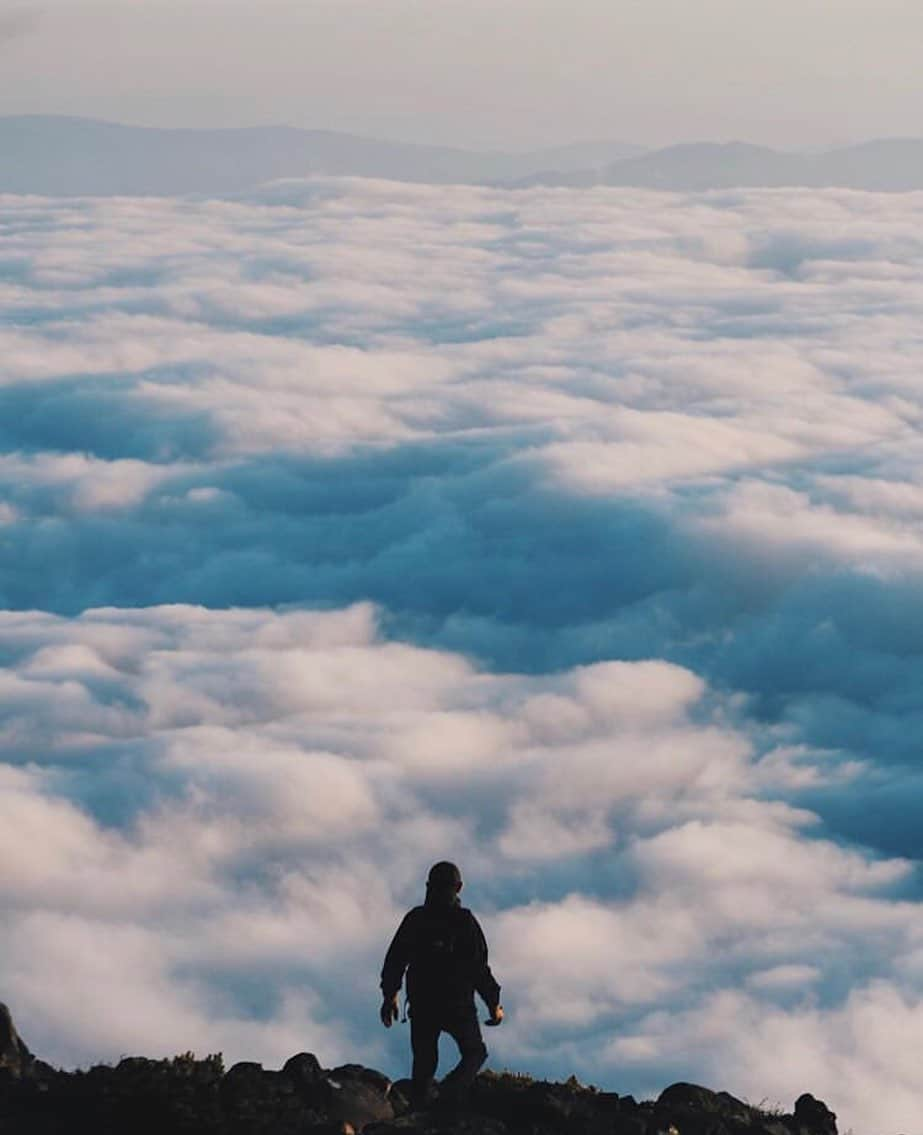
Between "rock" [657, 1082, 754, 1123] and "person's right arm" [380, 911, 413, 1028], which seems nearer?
"person's right arm" [380, 911, 413, 1028]

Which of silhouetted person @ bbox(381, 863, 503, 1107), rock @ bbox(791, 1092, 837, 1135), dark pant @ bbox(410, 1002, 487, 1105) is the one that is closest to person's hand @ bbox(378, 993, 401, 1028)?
silhouetted person @ bbox(381, 863, 503, 1107)

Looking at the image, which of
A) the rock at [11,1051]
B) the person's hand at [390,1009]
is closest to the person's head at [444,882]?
the person's hand at [390,1009]

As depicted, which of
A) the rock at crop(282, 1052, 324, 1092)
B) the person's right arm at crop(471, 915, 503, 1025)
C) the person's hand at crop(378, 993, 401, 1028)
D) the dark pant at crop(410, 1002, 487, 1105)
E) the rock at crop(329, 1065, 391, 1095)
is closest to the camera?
the person's hand at crop(378, 993, 401, 1028)

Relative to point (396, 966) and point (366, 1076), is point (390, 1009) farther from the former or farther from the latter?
point (366, 1076)

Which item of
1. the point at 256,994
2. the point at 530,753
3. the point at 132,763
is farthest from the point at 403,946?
the point at 530,753

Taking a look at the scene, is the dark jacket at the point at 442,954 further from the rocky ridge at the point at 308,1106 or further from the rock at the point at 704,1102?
the rock at the point at 704,1102

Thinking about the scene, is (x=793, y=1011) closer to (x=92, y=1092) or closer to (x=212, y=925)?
(x=212, y=925)

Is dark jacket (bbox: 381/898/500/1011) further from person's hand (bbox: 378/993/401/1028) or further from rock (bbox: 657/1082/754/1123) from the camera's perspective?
rock (bbox: 657/1082/754/1123)
